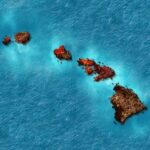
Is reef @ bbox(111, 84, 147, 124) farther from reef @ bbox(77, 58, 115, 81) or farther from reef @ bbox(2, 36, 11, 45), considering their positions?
reef @ bbox(2, 36, 11, 45)

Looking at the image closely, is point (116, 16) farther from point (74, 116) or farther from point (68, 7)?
point (74, 116)

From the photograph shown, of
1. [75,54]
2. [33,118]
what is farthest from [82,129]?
[75,54]

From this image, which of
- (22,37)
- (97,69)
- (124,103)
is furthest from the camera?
(22,37)

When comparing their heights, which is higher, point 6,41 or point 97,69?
point 6,41

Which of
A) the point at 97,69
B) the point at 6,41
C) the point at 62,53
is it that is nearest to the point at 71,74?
the point at 62,53

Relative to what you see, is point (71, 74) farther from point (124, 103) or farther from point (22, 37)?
point (22, 37)

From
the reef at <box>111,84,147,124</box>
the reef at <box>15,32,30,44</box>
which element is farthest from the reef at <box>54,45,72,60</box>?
the reef at <box>111,84,147,124</box>

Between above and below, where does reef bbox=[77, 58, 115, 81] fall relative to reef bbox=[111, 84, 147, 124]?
above
